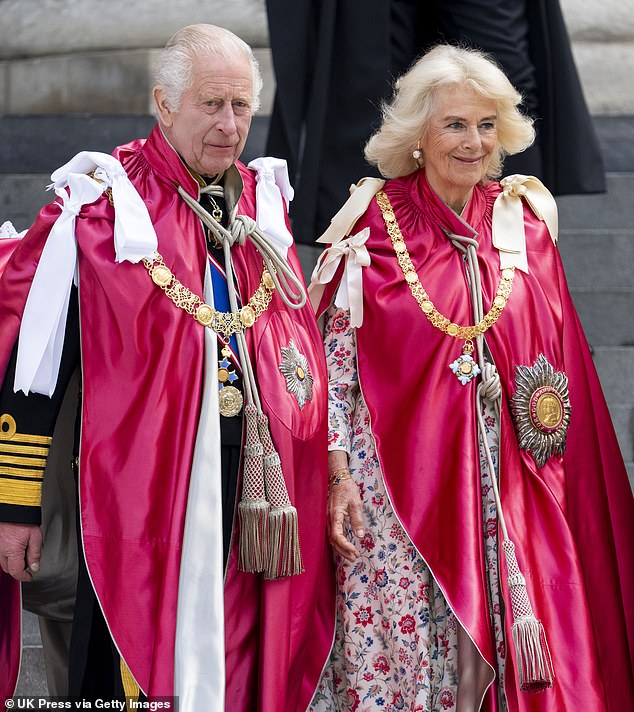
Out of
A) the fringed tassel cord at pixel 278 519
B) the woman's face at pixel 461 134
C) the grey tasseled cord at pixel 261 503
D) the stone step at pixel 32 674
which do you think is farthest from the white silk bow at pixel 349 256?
the stone step at pixel 32 674

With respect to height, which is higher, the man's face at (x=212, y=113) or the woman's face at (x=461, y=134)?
the woman's face at (x=461, y=134)

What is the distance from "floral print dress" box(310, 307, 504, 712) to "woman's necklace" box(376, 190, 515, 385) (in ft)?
0.58

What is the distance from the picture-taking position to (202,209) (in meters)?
3.66

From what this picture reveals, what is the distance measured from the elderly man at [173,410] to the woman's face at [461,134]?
0.62m

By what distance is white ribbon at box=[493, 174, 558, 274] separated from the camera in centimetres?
409

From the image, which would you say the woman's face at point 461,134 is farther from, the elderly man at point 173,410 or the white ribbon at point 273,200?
the elderly man at point 173,410

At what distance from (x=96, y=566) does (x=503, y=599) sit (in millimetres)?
1093

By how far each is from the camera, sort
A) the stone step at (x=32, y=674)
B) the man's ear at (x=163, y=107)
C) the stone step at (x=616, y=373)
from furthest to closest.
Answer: the stone step at (x=616, y=373) → the stone step at (x=32, y=674) → the man's ear at (x=163, y=107)

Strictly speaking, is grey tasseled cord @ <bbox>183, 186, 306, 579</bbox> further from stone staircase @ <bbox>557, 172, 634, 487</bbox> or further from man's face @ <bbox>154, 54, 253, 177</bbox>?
stone staircase @ <bbox>557, 172, 634, 487</bbox>

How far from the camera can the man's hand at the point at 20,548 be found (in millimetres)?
3428

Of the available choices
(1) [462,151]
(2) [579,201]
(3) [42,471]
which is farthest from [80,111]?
(3) [42,471]

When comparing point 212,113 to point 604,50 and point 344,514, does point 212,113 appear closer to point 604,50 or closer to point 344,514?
point 344,514

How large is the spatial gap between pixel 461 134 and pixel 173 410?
1.18 metres

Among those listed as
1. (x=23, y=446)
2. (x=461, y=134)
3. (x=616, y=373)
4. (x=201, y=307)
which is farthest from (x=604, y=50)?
(x=23, y=446)
